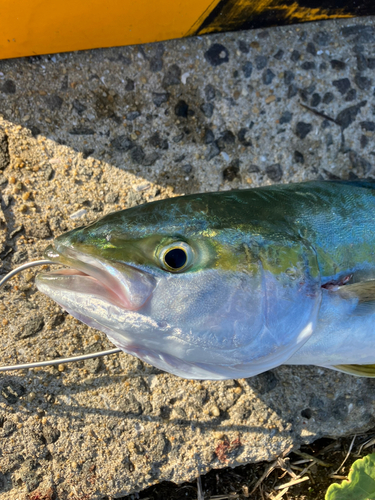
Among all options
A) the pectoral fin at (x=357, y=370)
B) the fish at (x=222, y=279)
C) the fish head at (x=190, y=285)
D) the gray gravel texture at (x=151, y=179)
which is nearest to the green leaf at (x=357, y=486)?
the gray gravel texture at (x=151, y=179)

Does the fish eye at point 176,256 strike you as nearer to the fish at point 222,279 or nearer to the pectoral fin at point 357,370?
the fish at point 222,279

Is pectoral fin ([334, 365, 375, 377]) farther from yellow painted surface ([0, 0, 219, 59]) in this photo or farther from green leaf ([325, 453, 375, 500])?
yellow painted surface ([0, 0, 219, 59])

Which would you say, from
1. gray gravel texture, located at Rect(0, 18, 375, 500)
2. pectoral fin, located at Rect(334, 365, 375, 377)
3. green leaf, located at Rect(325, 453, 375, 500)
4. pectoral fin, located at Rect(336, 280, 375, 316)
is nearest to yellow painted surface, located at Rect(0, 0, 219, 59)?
gray gravel texture, located at Rect(0, 18, 375, 500)

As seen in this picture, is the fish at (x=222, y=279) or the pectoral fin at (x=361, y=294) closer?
the fish at (x=222, y=279)

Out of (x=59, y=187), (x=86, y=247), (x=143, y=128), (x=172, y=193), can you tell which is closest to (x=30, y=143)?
(x=59, y=187)

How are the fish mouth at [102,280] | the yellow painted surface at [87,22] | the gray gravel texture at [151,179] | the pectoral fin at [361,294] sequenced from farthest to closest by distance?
the gray gravel texture at [151,179], the yellow painted surface at [87,22], the pectoral fin at [361,294], the fish mouth at [102,280]

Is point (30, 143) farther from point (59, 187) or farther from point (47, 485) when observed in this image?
point (47, 485)

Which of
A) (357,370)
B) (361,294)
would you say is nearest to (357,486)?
(357,370)

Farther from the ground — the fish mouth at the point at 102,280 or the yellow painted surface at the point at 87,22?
the yellow painted surface at the point at 87,22
